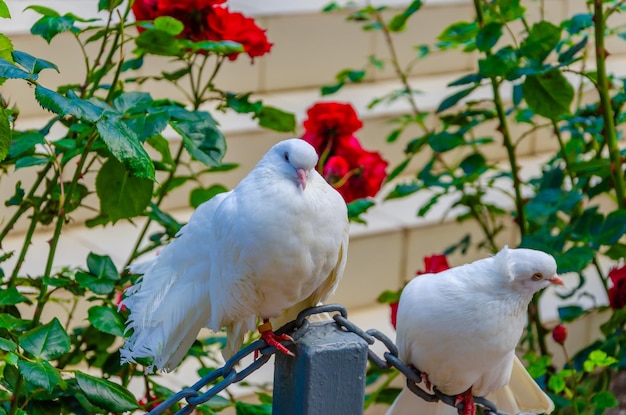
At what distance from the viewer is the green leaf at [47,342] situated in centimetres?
86

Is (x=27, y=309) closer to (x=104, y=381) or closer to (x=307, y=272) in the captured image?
(x=104, y=381)

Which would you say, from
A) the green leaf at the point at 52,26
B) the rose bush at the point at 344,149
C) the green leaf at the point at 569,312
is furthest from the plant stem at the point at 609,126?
the green leaf at the point at 52,26

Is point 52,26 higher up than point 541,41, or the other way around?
point 52,26

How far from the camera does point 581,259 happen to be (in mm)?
1255

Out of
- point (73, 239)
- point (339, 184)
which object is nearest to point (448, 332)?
point (339, 184)

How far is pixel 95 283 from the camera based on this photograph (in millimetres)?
1000

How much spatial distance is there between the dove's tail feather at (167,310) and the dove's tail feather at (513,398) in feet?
0.72

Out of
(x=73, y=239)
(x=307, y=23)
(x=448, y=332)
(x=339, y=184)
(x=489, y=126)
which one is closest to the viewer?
(x=448, y=332)

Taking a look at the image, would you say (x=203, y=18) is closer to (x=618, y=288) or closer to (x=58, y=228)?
(x=58, y=228)

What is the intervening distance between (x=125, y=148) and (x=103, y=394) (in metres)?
0.26

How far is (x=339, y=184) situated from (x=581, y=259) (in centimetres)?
30

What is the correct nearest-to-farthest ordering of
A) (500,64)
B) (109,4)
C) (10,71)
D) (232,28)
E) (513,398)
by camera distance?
1. (10,71)
2. (513,398)
3. (109,4)
4. (232,28)
5. (500,64)

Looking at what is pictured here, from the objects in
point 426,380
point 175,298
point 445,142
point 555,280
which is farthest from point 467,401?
point 445,142

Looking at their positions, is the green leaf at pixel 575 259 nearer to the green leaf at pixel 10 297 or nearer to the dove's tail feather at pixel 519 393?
the dove's tail feather at pixel 519 393
